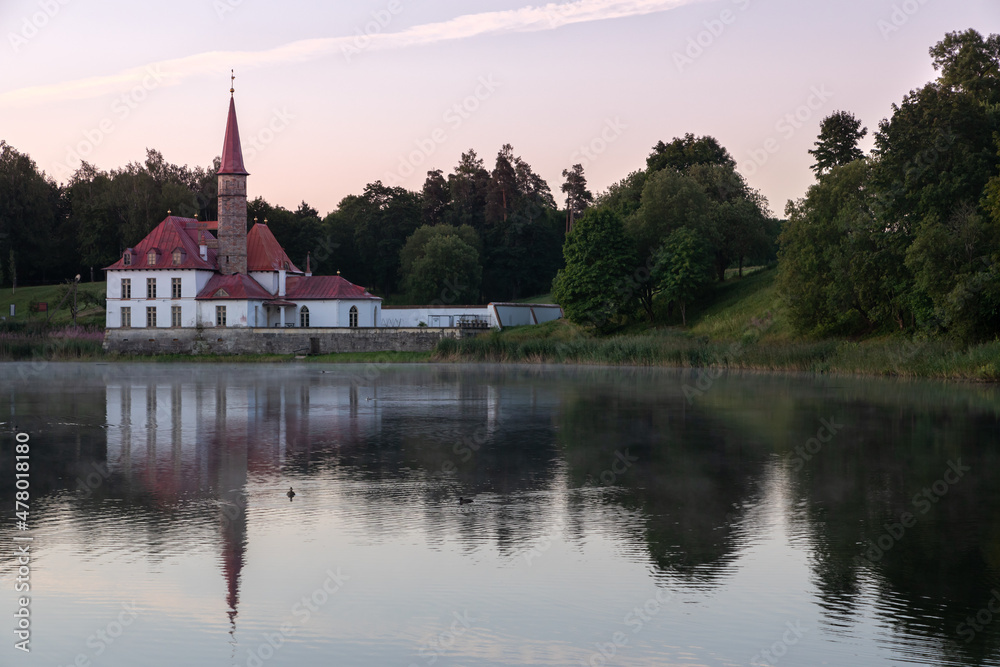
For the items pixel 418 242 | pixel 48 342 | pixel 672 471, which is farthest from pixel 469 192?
pixel 672 471

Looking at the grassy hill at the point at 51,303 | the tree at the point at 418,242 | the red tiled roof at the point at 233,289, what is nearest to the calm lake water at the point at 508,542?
the red tiled roof at the point at 233,289

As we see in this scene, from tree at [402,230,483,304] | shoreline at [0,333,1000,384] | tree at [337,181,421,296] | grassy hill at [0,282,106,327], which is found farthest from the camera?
tree at [337,181,421,296]

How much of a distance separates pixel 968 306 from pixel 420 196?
83.6 m

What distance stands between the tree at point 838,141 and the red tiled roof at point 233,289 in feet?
151

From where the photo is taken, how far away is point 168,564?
1149cm

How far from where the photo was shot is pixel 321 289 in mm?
82500

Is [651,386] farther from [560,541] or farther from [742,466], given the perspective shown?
[560,541]

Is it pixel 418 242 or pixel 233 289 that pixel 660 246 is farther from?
pixel 233 289

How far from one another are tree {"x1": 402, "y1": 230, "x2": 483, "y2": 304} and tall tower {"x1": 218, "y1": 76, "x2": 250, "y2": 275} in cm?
2037

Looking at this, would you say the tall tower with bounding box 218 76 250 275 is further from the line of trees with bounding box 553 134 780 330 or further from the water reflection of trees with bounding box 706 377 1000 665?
the water reflection of trees with bounding box 706 377 1000 665

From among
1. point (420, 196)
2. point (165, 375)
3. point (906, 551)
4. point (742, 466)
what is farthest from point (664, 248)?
point (906, 551)

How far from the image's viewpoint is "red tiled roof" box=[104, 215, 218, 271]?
80438 millimetres

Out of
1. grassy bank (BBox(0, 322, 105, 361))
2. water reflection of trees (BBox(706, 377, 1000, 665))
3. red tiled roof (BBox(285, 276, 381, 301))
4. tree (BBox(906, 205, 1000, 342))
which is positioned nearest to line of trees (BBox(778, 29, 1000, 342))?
tree (BBox(906, 205, 1000, 342))

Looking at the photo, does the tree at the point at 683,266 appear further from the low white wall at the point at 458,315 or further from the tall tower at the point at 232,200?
the tall tower at the point at 232,200
